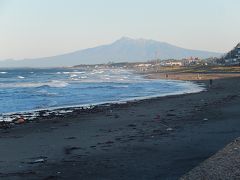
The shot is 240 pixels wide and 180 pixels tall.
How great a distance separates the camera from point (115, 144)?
44.4 ft

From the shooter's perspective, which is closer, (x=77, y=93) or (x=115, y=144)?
(x=115, y=144)

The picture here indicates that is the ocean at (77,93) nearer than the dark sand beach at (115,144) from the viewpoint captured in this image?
No

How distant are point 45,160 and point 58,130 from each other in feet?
20.6

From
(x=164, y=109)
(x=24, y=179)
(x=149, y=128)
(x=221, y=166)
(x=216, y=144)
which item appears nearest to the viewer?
(x=221, y=166)

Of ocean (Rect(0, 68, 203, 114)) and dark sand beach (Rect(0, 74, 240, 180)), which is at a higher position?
dark sand beach (Rect(0, 74, 240, 180))

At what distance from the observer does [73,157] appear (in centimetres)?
1168

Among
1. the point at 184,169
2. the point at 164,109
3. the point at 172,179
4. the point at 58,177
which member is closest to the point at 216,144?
the point at 184,169

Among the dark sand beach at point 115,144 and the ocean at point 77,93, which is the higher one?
the dark sand beach at point 115,144

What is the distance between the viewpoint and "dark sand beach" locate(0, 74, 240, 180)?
9961 mm

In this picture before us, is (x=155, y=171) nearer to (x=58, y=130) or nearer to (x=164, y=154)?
(x=164, y=154)

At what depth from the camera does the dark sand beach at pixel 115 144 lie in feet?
32.7

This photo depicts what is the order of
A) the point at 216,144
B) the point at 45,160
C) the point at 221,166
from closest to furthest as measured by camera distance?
1. the point at 221,166
2. the point at 45,160
3. the point at 216,144

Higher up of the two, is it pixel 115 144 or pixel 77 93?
pixel 115 144

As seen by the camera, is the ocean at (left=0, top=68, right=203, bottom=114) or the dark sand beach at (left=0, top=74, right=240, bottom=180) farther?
the ocean at (left=0, top=68, right=203, bottom=114)
